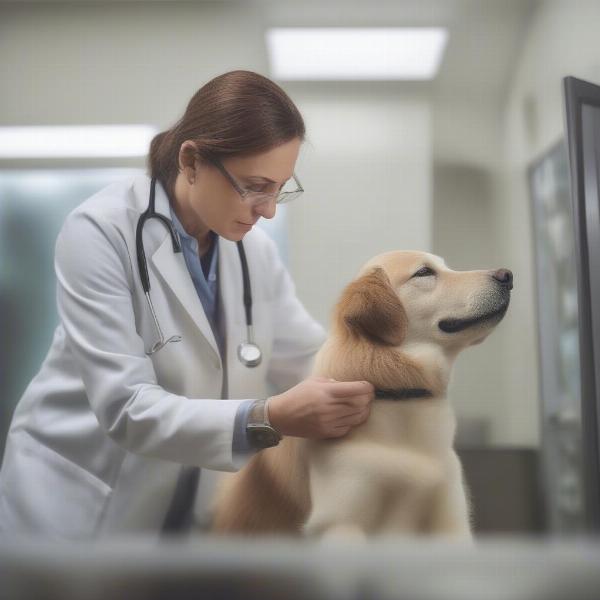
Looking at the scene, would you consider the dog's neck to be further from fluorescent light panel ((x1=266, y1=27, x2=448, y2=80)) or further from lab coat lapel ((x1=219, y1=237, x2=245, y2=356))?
fluorescent light panel ((x1=266, y1=27, x2=448, y2=80))

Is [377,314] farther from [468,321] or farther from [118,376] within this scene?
[118,376]

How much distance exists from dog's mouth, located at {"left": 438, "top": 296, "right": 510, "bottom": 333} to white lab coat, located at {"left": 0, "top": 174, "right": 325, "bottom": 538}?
0.21 meters

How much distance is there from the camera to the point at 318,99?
1433 millimetres

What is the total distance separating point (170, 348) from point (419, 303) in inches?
16.6

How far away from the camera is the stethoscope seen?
1204 mm

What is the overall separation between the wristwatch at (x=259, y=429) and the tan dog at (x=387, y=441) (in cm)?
7

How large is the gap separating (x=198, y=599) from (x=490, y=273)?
102cm

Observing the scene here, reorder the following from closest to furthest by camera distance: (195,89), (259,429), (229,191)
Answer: (259,429) < (229,191) < (195,89)

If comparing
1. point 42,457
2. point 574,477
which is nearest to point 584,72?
point 574,477

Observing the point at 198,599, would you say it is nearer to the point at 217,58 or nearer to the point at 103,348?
the point at 103,348

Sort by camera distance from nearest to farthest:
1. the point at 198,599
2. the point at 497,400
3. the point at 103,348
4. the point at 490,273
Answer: the point at 198,599, the point at 103,348, the point at 490,273, the point at 497,400

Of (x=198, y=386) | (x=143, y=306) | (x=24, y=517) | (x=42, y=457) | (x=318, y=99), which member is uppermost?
(x=318, y=99)

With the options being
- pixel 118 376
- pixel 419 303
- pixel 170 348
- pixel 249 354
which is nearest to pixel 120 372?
pixel 118 376

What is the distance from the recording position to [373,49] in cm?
146
